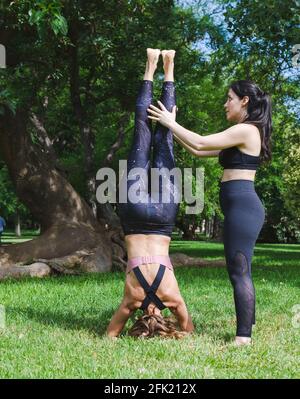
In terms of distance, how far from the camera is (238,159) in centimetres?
487

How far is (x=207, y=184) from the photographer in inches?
1254

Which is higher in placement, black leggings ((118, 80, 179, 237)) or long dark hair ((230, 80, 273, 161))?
long dark hair ((230, 80, 273, 161))

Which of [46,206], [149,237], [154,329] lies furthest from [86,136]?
[154,329]

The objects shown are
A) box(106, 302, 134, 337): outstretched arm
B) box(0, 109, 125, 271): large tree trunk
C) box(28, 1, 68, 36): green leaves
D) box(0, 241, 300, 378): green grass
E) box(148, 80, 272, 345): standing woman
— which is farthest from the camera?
box(0, 109, 125, 271): large tree trunk

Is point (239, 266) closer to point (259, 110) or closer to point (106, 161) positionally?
point (259, 110)

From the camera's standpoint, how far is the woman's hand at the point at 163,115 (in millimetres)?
4898

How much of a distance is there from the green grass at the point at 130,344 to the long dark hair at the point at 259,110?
171 centimetres

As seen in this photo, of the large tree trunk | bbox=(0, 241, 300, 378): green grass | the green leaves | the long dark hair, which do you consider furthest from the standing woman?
the large tree trunk

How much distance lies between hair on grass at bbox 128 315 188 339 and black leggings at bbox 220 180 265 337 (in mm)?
571

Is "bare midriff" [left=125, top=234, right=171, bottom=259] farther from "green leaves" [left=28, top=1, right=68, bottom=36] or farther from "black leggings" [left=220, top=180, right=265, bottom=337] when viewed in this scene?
"green leaves" [left=28, top=1, right=68, bottom=36]

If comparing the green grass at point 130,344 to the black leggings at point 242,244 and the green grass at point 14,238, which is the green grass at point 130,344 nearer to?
the black leggings at point 242,244

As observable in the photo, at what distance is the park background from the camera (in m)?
4.46
